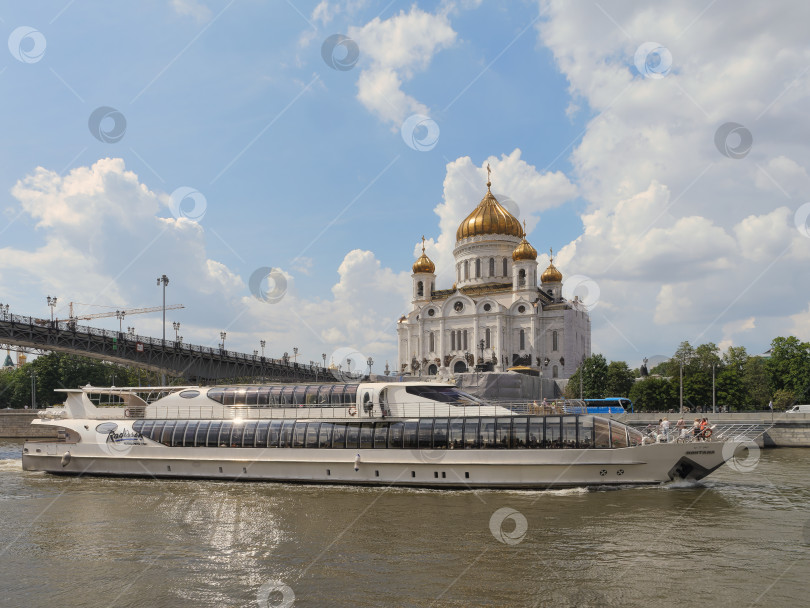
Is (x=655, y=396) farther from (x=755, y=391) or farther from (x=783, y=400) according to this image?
(x=783, y=400)

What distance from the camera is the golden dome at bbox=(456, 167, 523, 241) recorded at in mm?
118125

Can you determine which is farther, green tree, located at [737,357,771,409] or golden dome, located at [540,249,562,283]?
golden dome, located at [540,249,562,283]

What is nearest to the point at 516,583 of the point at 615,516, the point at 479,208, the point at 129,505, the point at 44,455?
the point at 615,516

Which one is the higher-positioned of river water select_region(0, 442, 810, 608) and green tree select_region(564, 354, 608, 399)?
green tree select_region(564, 354, 608, 399)

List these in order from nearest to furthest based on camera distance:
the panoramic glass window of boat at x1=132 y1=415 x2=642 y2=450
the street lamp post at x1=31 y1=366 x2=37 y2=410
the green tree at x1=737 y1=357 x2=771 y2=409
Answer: the panoramic glass window of boat at x1=132 y1=415 x2=642 y2=450 < the street lamp post at x1=31 y1=366 x2=37 y2=410 < the green tree at x1=737 y1=357 x2=771 y2=409

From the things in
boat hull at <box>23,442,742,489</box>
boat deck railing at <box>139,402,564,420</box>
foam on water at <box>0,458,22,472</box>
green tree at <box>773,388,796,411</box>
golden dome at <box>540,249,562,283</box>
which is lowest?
foam on water at <box>0,458,22,472</box>

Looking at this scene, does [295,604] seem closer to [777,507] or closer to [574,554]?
[574,554]

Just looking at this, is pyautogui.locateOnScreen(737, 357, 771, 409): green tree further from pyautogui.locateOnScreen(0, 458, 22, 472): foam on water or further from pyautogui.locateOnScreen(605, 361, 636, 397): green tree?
pyautogui.locateOnScreen(0, 458, 22, 472): foam on water

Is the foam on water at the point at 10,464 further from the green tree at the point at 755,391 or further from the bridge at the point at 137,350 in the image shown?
the green tree at the point at 755,391

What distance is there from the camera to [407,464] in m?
28.2

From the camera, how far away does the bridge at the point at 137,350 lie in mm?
61812

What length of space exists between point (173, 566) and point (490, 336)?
95.7 meters

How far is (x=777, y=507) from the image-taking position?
75.3 ft

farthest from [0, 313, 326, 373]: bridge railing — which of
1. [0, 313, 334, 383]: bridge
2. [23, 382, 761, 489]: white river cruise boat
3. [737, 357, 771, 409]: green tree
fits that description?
[737, 357, 771, 409]: green tree
